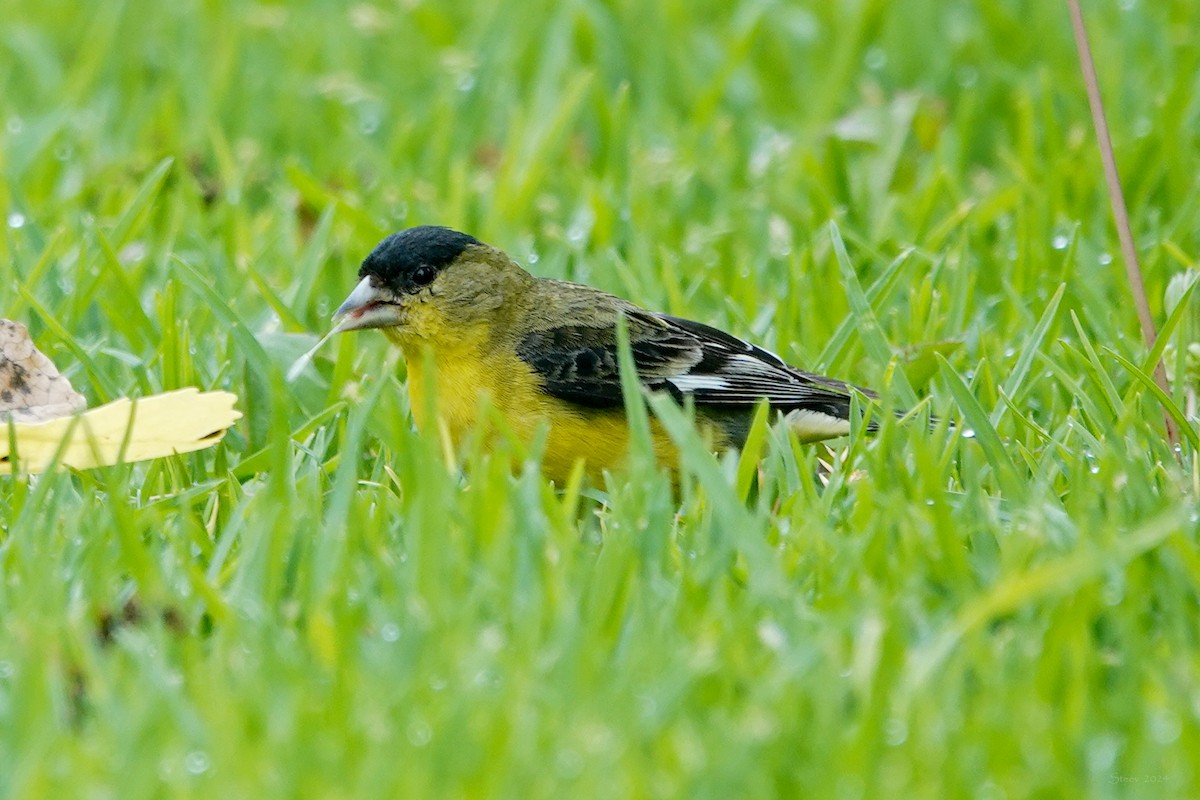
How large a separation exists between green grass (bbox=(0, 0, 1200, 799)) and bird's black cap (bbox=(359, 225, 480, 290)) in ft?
0.87

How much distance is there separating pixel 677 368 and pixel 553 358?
0.31m

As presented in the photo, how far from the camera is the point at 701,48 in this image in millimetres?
7117

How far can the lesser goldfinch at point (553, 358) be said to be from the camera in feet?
13.2

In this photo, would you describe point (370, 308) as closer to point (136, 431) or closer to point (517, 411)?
point (517, 411)

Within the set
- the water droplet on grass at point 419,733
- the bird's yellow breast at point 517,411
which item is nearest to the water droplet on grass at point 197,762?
the water droplet on grass at point 419,733

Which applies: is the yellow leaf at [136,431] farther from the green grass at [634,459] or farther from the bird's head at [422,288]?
the bird's head at [422,288]

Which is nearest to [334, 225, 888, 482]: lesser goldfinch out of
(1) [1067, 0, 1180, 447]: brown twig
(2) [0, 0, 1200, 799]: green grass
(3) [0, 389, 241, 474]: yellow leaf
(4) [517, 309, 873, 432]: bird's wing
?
(4) [517, 309, 873, 432]: bird's wing

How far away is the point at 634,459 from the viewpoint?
323 centimetres

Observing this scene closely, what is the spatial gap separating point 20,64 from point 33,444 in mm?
3952

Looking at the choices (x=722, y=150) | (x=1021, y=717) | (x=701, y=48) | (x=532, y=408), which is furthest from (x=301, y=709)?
(x=701, y=48)

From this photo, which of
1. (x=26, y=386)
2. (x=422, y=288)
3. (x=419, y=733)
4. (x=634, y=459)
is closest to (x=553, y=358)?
(x=422, y=288)

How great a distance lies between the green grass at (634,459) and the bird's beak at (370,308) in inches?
6.1

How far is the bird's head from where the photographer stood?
4.24 meters

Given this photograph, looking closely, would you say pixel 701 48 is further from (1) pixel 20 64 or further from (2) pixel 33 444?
(2) pixel 33 444
